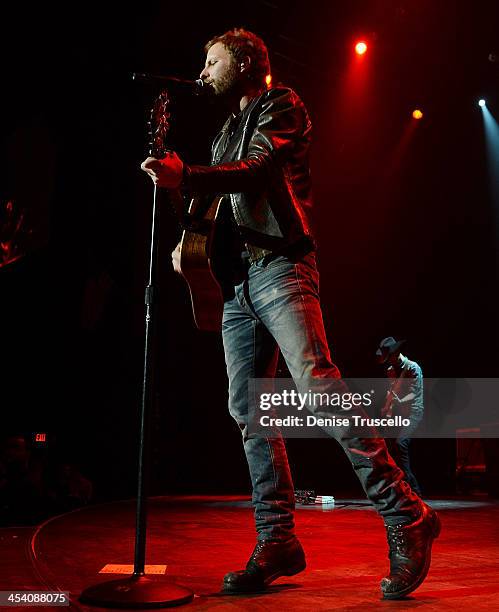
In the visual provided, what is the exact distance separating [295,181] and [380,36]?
319 inches

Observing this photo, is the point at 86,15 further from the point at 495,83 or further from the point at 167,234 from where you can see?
the point at 495,83

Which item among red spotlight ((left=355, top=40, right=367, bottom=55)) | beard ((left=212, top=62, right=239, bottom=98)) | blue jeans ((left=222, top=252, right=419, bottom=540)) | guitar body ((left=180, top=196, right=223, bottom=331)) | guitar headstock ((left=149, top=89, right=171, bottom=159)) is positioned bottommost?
blue jeans ((left=222, top=252, right=419, bottom=540))

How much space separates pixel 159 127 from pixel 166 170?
0.65ft

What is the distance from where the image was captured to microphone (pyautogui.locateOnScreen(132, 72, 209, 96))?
79.7 inches

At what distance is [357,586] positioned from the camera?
1885 mm

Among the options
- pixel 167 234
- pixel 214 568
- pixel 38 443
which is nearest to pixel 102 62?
pixel 167 234

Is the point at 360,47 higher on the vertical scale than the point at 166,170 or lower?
higher

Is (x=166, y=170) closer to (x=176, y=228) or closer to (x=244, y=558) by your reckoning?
(x=244, y=558)

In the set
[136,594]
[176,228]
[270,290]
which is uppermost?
[176,228]

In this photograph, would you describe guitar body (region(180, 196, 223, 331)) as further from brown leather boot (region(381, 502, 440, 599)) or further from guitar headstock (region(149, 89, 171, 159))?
brown leather boot (region(381, 502, 440, 599))

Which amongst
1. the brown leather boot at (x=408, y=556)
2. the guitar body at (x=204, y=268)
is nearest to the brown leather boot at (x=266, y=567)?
the brown leather boot at (x=408, y=556)

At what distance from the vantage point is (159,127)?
6.02ft

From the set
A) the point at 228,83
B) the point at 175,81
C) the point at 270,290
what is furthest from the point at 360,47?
the point at 270,290

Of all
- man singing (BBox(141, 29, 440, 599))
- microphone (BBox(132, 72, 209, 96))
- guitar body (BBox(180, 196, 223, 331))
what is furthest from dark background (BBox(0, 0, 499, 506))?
guitar body (BBox(180, 196, 223, 331))
